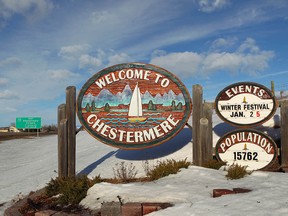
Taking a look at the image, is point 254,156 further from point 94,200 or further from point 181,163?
point 94,200

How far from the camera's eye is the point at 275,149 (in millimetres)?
7449

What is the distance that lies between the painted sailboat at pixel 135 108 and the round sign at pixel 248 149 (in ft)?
7.39

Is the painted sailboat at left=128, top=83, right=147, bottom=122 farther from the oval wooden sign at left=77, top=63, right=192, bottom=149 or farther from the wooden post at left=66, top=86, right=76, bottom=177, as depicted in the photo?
the wooden post at left=66, top=86, right=76, bottom=177

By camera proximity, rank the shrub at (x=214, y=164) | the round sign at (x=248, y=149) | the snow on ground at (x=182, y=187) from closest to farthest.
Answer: the snow on ground at (x=182, y=187)
the shrub at (x=214, y=164)
the round sign at (x=248, y=149)

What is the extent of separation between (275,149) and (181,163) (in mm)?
2442

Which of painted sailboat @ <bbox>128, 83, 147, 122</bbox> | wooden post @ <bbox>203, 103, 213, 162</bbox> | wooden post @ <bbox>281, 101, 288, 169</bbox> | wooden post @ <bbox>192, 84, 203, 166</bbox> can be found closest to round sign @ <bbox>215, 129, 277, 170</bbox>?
wooden post @ <bbox>203, 103, 213, 162</bbox>

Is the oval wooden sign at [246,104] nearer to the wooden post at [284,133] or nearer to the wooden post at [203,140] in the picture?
the wooden post at [284,133]

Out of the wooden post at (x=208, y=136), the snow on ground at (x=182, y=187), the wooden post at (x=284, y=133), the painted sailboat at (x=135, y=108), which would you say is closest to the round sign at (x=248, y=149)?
the wooden post at (x=208, y=136)

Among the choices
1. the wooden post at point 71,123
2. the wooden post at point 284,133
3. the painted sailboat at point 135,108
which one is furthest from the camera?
the painted sailboat at point 135,108

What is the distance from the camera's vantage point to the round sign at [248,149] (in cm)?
748

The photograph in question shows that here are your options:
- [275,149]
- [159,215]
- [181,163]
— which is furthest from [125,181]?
[275,149]

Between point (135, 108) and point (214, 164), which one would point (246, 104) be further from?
point (135, 108)

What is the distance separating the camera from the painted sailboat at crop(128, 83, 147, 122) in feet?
26.1

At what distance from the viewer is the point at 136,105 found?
7977mm
